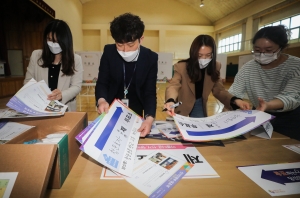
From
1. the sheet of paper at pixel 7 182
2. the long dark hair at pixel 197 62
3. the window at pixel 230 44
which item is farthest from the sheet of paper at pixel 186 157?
the window at pixel 230 44

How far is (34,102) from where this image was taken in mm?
914

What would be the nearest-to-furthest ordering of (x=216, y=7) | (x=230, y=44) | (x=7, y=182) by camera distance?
(x=7, y=182), (x=216, y=7), (x=230, y=44)

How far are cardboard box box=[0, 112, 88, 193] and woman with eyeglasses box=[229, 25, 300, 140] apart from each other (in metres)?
1.11

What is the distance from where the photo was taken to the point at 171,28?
11.6 meters

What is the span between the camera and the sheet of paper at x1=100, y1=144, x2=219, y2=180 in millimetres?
623

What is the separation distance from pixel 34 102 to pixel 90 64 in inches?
129

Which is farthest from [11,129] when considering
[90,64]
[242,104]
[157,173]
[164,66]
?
[164,66]

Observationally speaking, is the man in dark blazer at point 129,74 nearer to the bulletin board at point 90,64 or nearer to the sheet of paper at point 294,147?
the sheet of paper at point 294,147

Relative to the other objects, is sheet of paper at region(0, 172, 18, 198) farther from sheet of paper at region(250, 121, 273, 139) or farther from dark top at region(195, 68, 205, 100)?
dark top at region(195, 68, 205, 100)

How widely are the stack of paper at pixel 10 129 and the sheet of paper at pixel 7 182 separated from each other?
0.92 ft

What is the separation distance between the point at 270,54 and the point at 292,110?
0.40m

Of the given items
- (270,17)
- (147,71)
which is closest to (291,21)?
(270,17)

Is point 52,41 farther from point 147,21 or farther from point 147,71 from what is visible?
point 147,21

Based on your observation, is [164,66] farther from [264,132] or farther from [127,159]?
[127,159]
